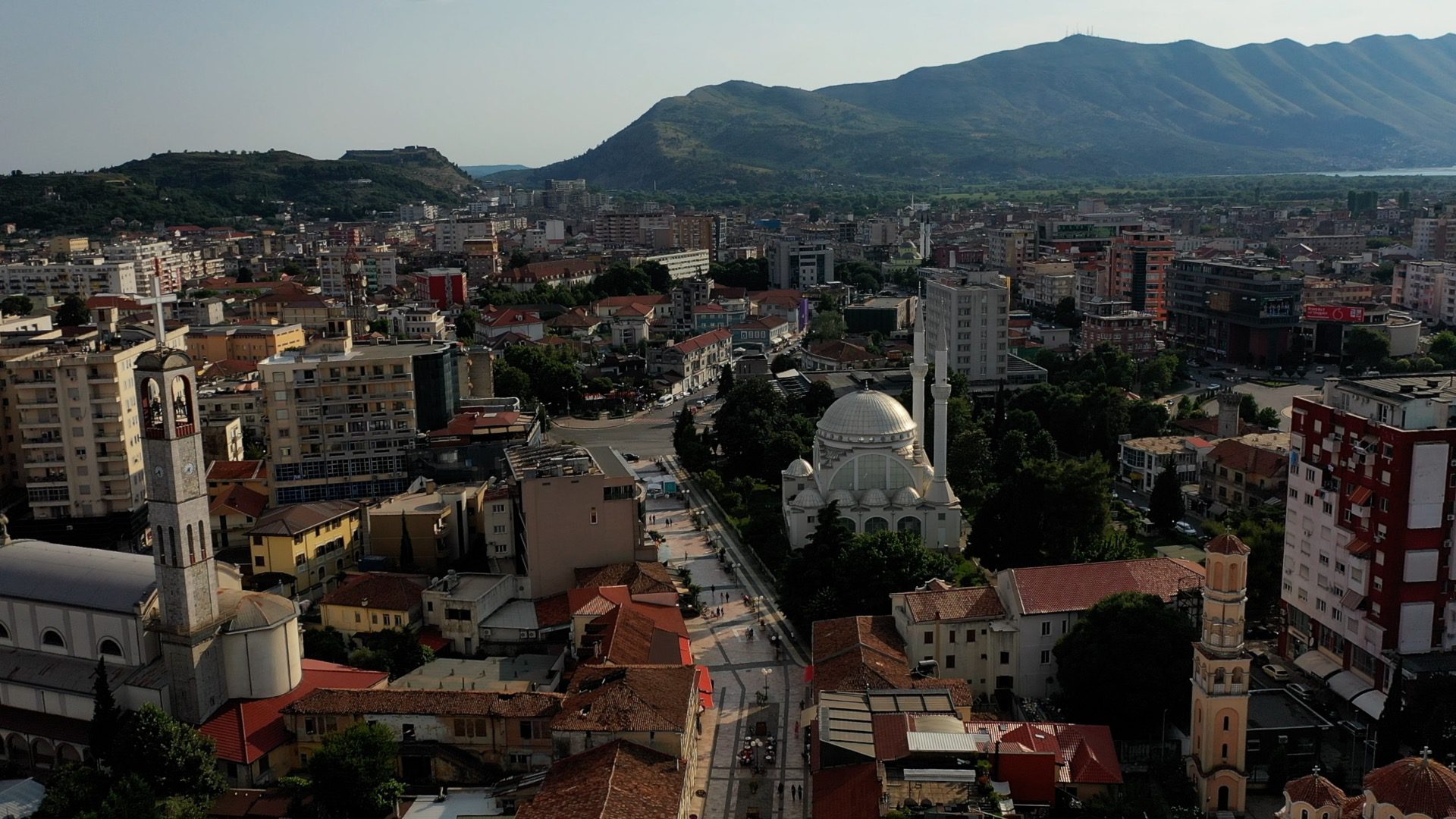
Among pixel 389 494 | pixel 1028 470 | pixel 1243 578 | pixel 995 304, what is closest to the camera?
pixel 1243 578

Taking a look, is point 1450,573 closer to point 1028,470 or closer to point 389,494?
point 1028,470

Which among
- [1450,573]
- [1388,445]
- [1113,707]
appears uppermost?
[1388,445]

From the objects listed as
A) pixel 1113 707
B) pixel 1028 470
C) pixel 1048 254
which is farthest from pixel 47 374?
pixel 1048 254

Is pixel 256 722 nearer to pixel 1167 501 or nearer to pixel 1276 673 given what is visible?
pixel 1276 673

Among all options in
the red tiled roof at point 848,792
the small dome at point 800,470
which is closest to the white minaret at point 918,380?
the small dome at point 800,470

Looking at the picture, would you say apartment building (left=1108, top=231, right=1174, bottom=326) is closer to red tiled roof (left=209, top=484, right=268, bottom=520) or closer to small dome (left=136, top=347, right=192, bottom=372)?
red tiled roof (left=209, top=484, right=268, bottom=520)
